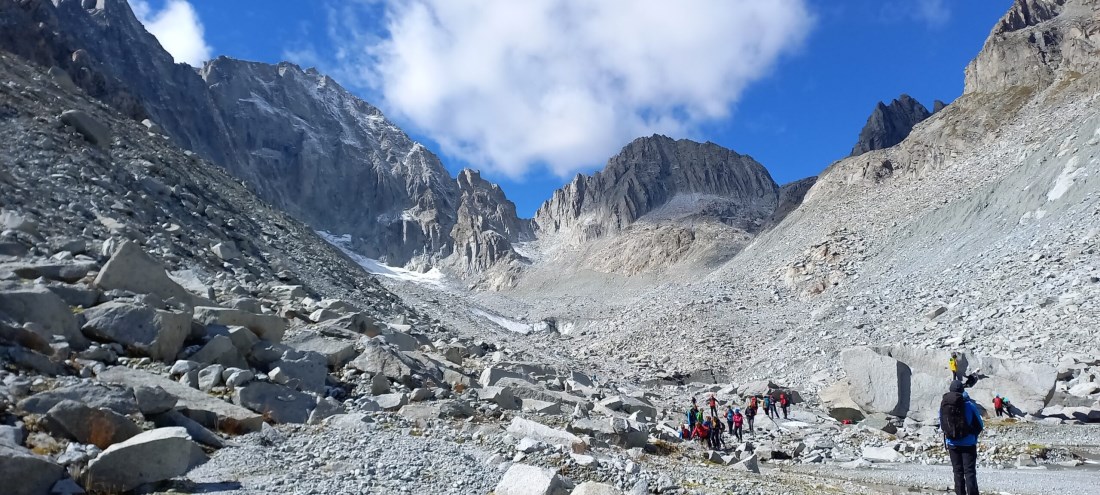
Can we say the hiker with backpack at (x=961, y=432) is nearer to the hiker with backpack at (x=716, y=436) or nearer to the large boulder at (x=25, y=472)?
the hiker with backpack at (x=716, y=436)

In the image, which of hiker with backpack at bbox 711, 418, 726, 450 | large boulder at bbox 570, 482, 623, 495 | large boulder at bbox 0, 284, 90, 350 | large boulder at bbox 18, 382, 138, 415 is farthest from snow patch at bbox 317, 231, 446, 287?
large boulder at bbox 570, 482, 623, 495

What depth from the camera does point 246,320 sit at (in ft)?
49.0

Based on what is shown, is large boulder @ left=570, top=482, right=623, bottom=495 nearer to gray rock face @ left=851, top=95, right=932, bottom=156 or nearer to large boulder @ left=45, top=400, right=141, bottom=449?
large boulder @ left=45, top=400, right=141, bottom=449

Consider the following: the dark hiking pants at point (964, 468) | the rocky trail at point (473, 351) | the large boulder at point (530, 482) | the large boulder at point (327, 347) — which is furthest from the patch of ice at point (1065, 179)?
the large boulder at point (530, 482)

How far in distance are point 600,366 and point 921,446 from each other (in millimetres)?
33232

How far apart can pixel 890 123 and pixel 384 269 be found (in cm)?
13551

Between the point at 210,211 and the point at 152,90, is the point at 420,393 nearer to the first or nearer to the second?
the point at 210,211

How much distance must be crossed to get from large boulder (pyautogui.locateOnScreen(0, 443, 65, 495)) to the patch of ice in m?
51.6

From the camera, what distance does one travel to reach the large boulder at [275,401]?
Result: 1136 centimetres

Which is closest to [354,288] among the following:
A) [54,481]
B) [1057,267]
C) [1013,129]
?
[54,481]

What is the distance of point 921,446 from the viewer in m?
17.9

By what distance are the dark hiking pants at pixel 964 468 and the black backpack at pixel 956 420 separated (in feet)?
0.97

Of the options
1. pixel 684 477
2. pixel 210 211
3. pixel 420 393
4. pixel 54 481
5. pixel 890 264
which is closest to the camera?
pixel 54 481

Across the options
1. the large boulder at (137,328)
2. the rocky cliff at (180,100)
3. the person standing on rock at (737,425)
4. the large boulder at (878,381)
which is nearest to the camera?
the large boulder at (137,328)
